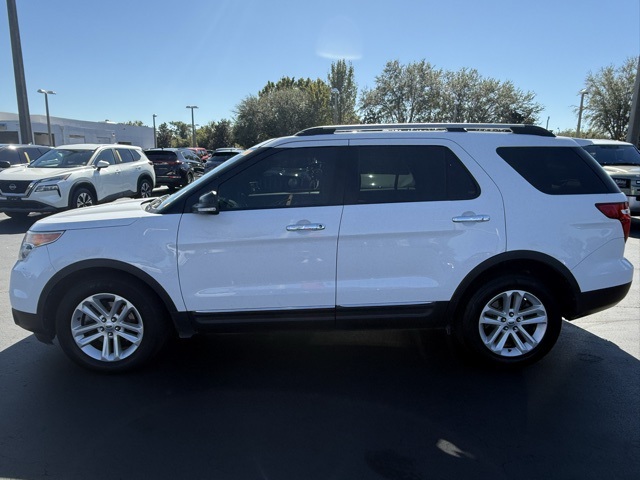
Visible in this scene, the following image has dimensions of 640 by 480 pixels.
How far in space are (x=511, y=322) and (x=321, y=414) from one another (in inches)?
66.2

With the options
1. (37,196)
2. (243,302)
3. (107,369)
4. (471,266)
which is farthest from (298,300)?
(37,196)

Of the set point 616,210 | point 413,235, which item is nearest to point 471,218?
point 413,235

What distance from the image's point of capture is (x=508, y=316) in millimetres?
3650

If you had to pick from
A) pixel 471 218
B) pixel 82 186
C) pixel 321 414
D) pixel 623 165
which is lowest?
pixel 321 414

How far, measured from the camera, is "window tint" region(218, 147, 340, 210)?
3.47 metres

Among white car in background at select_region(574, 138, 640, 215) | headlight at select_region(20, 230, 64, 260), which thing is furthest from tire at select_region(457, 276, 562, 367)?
white car in background at select_region(574, 138, 640, 215)

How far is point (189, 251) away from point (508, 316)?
2499mm

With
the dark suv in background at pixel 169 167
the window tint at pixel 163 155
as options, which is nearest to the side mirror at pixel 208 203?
the dark suv in background at pixel 169 167

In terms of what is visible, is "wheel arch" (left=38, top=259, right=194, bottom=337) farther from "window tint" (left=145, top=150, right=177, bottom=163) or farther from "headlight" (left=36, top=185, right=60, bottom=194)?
"window tint" (left=145, top=150, right=177, bottom=163)


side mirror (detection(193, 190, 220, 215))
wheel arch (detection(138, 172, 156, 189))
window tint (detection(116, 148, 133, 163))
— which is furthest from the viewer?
wheel arch (detection(138, 172, 156, 189))

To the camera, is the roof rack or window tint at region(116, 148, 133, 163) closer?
the roof rack

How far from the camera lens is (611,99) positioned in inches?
1313

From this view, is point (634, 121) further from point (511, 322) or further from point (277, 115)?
point (277, 115)

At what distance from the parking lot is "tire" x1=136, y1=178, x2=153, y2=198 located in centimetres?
1003
